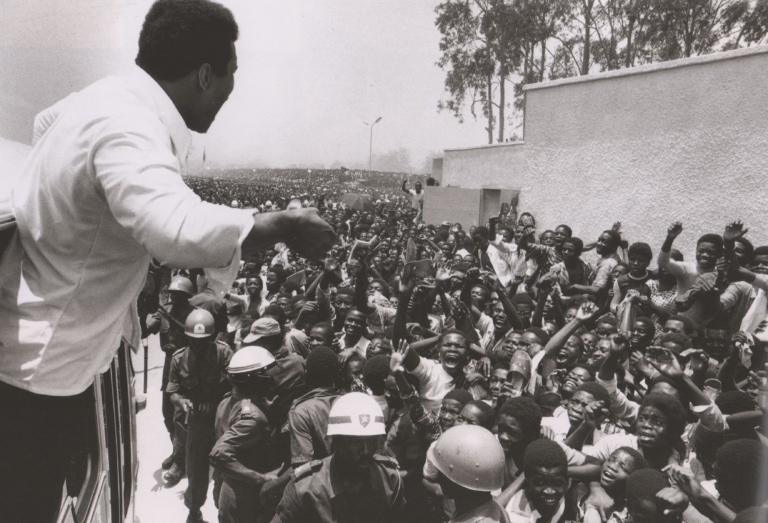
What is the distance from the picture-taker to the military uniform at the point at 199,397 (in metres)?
4.65

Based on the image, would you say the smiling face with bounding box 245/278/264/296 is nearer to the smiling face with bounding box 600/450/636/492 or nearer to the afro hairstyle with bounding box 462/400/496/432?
the afro hairstyle with bounding box 462/400/496/432

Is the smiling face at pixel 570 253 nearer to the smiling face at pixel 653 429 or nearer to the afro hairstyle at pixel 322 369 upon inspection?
the smiling face at pixel 653 429

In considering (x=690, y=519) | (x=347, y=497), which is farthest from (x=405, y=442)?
(x=690, y=519)

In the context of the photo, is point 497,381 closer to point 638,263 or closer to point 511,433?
point 511,433

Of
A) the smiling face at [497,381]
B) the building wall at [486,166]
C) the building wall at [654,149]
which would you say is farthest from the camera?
the building wall at [486,166]

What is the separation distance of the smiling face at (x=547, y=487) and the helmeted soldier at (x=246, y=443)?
58.1 inches

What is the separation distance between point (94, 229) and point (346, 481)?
198 cm

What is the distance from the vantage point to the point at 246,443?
141 inches

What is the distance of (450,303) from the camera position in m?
6.88

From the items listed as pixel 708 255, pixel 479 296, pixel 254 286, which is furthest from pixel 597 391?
pixel 254 286

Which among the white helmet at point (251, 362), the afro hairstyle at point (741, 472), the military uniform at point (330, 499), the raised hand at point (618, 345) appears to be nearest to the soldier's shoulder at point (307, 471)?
the military uniform at point (330, 499)

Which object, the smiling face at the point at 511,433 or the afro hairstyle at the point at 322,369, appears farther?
the afro hairstyle at the point at 322,369

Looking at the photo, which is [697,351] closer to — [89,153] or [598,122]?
[89,153]

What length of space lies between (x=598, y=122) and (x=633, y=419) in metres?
9.26
